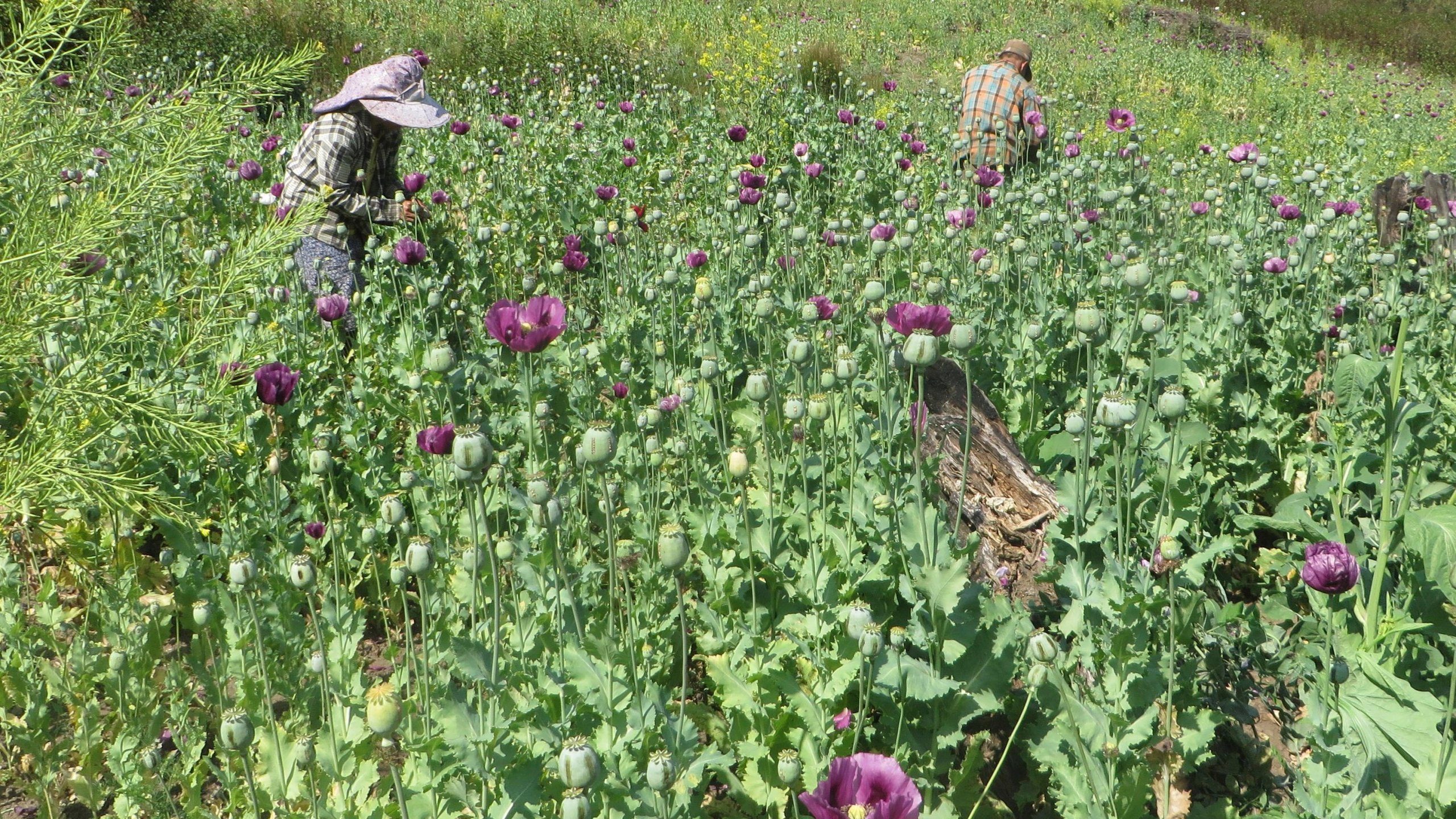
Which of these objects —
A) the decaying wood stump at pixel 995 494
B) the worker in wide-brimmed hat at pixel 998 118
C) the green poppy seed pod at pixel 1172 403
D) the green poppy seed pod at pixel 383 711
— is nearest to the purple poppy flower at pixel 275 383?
the green poppy seed pod at pixel 383 711

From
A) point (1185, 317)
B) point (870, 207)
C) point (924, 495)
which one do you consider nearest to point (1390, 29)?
point (870, 207)

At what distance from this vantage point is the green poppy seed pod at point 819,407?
7.16ft

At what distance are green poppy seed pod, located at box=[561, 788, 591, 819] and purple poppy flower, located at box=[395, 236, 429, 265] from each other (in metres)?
2.68

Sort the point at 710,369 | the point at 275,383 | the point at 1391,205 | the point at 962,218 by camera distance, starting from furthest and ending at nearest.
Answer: the point at 1391,205
the point at 962,218
the point at 710,369
the point at 275,383

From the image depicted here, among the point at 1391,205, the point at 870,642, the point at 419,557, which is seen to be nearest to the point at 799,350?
the point at 870,642

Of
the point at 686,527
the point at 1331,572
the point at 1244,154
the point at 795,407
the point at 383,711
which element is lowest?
the point at 686,527

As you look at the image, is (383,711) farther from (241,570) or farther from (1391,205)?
(1391,205)

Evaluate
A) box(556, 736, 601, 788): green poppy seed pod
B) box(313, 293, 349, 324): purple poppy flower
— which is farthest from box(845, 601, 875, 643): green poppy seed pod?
box(313, 293, 349, 324): purple poppy flower

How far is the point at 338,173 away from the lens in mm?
4332

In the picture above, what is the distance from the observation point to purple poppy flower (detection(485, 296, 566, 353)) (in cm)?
202

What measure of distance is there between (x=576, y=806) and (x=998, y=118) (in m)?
5.64

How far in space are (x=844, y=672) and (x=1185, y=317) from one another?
2509 millimetres

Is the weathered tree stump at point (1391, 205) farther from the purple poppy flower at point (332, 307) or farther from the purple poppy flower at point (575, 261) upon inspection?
the purple poppy flower at point (332, 307)

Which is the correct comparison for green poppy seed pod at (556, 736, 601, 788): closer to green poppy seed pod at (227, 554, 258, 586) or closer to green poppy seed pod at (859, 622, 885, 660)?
green poppy seed pod at (859, 622, 885, 660)
